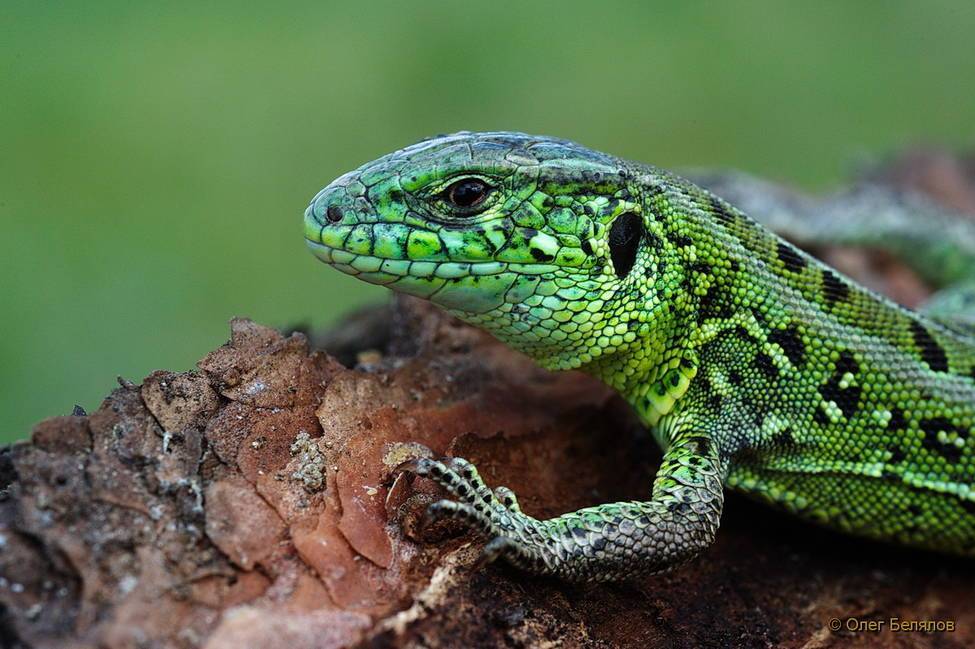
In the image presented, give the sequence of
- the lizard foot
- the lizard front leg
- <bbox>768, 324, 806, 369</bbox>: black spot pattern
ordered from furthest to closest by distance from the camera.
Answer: <bbox>768, 324, 806, 369</bbox>: black spot pattern, the lizard front leg, the lizard foot

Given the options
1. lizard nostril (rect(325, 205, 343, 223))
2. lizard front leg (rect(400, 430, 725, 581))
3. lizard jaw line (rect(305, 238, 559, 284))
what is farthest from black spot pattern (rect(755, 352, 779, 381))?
lizard nostril (rect(325, 205, 343, 223))

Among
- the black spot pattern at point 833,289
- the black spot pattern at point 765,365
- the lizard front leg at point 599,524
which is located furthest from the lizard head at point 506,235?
the black spot pattern at point 833,289

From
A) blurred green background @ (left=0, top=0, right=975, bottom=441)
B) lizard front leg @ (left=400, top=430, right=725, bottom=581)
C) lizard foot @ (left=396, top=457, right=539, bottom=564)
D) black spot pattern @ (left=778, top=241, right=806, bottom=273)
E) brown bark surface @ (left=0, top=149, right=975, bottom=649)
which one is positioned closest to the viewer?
brown bark surface @ (left=0, top=149, right=975, bottom=649)

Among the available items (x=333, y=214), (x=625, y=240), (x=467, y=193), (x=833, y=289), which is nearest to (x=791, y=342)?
(x=833, y=289)

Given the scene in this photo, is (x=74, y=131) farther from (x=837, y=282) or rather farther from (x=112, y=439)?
(x=837, y=282)

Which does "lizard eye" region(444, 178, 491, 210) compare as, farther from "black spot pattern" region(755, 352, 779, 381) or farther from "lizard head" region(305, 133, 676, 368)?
"black spot pattern" region(755, 352, 779, 381)

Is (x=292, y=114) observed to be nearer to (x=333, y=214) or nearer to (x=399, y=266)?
(x=333, y=214)

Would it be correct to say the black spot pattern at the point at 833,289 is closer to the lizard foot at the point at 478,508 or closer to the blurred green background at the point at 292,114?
the lizard foot at the point at 478,508

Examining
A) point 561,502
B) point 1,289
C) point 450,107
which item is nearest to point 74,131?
point 1,289

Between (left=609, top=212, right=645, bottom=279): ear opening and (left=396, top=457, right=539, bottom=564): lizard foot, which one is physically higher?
(left=609, top=212, right=645, bottom=279): ear opening
